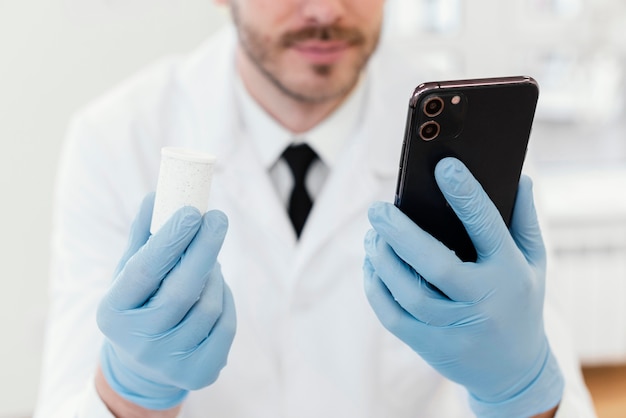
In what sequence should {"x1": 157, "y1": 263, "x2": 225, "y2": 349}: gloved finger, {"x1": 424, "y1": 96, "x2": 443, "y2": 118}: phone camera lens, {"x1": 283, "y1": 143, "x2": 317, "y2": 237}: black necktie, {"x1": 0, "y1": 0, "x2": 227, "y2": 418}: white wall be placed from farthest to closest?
{"x1": 0, "y1": 0, "x2": 227, "y2": 418}: white wall, {"x1": 283, "y1": 143, "x2": 317, "y2": 237}: black necktie, {"x1": 157, "y1": 263, "x2": 225, "y2": 349}: gloved finger, {"x1": 424, "y1": 96, "x2": 443, "y2": 118}: phone camera lens

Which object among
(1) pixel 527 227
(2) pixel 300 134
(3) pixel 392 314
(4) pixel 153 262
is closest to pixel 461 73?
(2) pixel 300 134

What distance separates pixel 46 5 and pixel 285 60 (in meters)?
1.03

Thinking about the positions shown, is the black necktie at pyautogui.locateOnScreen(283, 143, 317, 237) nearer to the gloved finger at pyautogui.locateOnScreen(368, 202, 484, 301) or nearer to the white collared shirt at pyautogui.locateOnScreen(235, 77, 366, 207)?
the white collared shirt at pyautogui.locateOnScreen(235, 77, 366, 207)

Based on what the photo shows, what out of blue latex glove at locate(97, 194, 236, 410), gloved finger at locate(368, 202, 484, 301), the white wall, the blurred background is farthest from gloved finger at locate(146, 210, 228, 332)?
the white wall

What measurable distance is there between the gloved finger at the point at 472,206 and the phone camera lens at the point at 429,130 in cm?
3

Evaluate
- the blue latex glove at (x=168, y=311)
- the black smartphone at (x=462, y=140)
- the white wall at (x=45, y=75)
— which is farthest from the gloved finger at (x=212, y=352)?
the white wall at (x=45, y=75)

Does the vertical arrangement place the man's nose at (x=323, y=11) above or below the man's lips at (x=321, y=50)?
above

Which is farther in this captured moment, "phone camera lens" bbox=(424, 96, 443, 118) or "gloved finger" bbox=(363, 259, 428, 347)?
"gloved finger" bbox=(363, 259, 428, 347)

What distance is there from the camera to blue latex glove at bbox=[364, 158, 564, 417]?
28.2 inches

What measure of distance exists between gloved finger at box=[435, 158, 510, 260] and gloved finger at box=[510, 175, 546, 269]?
2.6 inches

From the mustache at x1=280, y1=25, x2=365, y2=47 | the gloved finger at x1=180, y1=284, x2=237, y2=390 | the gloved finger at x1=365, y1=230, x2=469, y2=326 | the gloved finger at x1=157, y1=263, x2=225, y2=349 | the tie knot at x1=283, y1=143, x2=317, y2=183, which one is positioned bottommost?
the gloved finger at x1=180, y1=284, x2=237, y2=390

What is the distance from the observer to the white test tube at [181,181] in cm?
66

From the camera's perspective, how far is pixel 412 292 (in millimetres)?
737

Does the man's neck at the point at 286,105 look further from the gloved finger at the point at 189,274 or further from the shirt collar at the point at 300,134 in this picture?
the gloved finger at the point at 189,274
